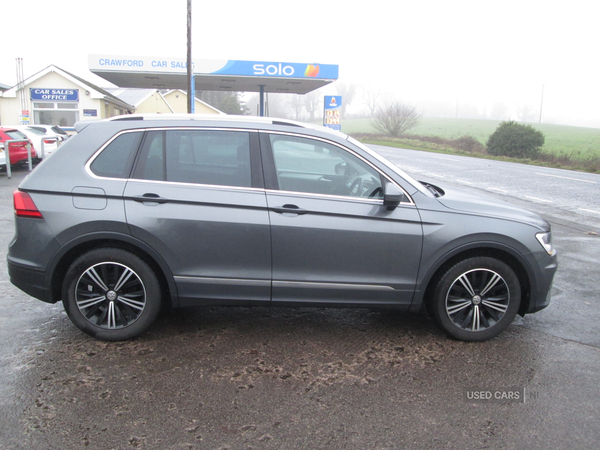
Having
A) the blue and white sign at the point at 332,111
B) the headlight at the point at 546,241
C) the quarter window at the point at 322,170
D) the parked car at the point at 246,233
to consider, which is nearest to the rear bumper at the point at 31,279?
the parked car at the point at 246,233

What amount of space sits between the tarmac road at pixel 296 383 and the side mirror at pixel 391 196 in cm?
114

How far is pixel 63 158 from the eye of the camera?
13.3 feet

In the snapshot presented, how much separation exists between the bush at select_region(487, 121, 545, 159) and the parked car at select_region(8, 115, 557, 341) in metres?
33.3

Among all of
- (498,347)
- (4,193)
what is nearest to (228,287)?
(498,347)

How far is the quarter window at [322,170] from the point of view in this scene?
4070 mm

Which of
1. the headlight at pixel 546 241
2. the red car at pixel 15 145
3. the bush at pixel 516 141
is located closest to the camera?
the headlight at pixel 546 241

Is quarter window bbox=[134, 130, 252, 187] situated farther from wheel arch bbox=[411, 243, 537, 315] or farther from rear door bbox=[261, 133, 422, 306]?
wheel arch bbox=[411, 243, 537, 315]

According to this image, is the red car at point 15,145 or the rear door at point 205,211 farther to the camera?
the red car at point 15,145

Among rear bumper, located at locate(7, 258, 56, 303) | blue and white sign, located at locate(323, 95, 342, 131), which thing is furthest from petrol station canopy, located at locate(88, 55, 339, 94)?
rear bumper, located at locate(7, 258, 56, 303)

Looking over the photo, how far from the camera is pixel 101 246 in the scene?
4.01 meters

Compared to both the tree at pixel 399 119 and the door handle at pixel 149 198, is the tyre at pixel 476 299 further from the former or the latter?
the tree at pixel 399 119

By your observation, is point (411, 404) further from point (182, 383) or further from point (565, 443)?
point (182, 383)

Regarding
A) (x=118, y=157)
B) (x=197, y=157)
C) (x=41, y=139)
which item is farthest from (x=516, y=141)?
(x=118, y=157)

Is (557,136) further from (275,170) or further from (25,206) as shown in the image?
(25,206)
